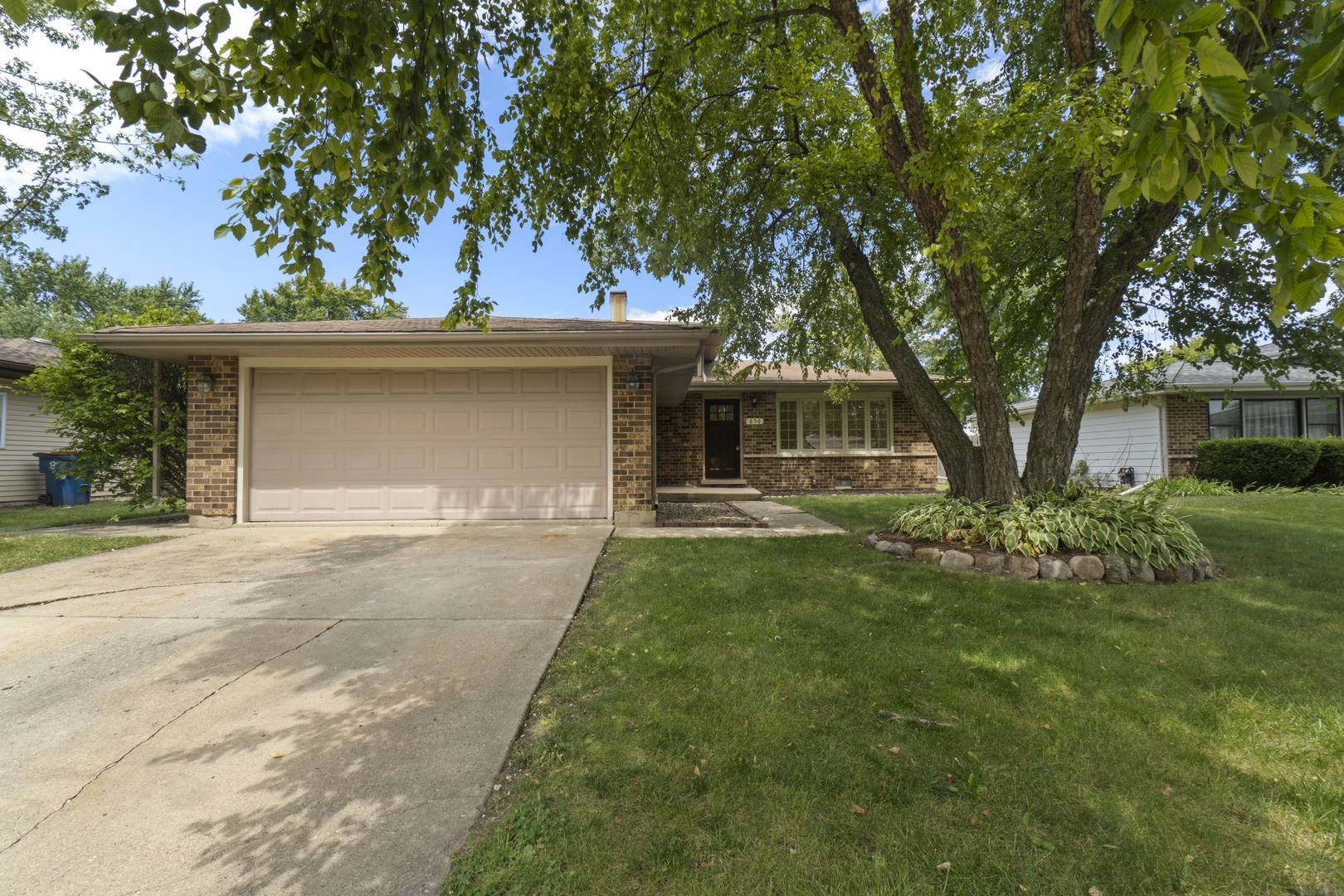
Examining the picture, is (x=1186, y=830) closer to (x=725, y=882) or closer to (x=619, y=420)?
(x=725, y=882)

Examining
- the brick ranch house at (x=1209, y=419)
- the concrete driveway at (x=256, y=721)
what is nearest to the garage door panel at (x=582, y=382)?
the concrete driveway at (x=256, y=721)

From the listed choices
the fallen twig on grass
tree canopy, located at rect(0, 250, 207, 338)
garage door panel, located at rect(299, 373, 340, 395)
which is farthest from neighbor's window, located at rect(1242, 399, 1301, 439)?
tree canopy, located at rect(0, 250, 207, 338)

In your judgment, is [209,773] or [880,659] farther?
[880,659]

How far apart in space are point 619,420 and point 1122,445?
1483cm

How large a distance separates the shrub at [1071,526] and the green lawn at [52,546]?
8.79 metres

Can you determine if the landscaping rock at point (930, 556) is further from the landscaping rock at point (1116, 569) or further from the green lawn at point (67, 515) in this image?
the green lawn at point (67, 515)

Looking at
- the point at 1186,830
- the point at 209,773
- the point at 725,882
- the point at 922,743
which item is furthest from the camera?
the point at 922,743

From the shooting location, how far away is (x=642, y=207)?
18.6 feet

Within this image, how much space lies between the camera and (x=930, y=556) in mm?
5434

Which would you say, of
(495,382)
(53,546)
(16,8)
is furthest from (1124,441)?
(53,546)

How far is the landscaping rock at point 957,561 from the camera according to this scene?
518cm

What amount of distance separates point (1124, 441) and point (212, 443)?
2007cm

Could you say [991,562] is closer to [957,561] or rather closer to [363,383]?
[957,561]

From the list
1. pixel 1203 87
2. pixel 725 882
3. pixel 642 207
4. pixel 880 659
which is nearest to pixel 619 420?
pixel 642 207
